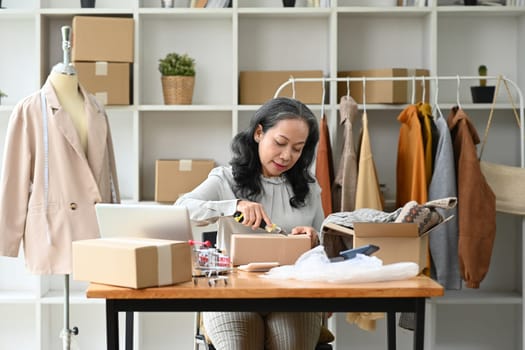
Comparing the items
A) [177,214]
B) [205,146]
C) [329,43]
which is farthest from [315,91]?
[177,214]

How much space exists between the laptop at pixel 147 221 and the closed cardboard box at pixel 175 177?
1.63m

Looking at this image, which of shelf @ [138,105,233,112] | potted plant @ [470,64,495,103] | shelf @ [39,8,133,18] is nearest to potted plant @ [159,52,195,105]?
shelf @ [138,105,233,112]

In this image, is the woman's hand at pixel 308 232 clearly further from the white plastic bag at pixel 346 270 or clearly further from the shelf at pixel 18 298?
the shelf at pixel 18 298

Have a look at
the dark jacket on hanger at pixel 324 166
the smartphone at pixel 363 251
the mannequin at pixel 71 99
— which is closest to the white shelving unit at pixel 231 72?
the dark jacket on hanger at pixel 324 166

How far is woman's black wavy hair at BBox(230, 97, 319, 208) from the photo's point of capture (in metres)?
2.88

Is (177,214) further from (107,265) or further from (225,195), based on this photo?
(225,195)

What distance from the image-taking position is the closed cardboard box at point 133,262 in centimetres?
205

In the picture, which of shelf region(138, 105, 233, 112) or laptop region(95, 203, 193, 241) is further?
shelf region(138, 105, 233, 112)

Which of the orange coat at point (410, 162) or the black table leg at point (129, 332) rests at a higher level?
the orange coat at point (410, 162)

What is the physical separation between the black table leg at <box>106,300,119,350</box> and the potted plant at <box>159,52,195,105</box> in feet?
6.76

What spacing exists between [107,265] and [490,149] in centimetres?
274

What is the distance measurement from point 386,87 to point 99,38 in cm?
143

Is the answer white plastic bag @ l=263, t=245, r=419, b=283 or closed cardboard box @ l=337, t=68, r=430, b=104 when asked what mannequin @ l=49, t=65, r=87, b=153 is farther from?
white plastic bag @ l=263, t=245, r=419, b=283

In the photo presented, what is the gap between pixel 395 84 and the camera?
3.95m
